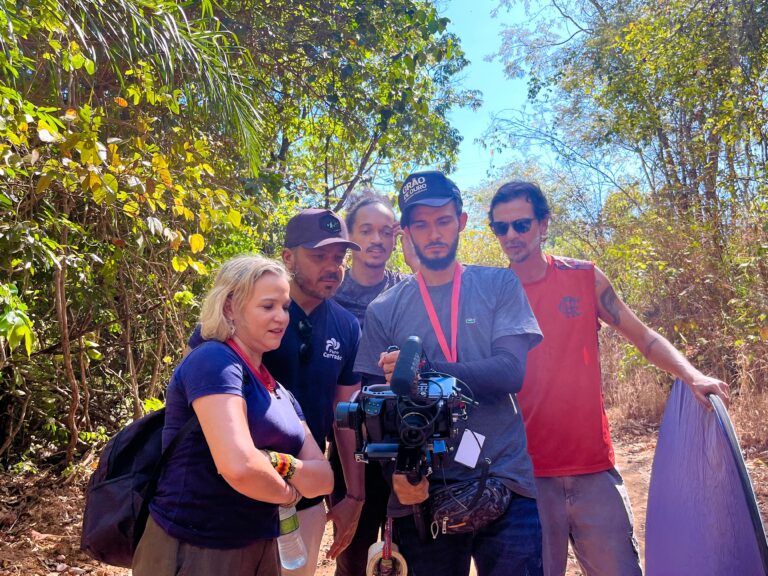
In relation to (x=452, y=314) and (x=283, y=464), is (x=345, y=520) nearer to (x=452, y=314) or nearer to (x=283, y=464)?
(x=283, y=464)

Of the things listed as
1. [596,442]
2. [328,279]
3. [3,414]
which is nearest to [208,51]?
[328,279]

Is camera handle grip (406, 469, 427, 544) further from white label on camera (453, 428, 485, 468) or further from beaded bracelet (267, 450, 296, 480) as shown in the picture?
beaded bracelet (267, 450, 296, 480)

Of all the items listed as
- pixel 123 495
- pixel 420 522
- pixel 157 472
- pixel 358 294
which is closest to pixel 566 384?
pixel 420 522

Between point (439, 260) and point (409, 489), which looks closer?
point (409, 489)

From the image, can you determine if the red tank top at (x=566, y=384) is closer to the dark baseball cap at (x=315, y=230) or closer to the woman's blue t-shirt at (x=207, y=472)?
the dark baseball cap at (x=315, y=230)

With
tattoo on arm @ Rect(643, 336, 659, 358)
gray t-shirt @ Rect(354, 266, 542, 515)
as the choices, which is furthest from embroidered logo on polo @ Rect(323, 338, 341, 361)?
tattoo on arm @ Rect(643, 336, 659, 358)

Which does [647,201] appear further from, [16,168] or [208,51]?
[16,168]

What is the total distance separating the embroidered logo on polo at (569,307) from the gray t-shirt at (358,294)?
907 millimetres

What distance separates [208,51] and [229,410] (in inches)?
137

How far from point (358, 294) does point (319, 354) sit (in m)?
Result: 0.83

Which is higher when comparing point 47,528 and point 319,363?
point 319,363

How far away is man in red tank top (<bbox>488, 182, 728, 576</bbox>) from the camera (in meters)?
2.53

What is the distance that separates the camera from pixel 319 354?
2.63 m

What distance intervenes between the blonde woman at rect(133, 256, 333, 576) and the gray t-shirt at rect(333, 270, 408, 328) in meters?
1.24
